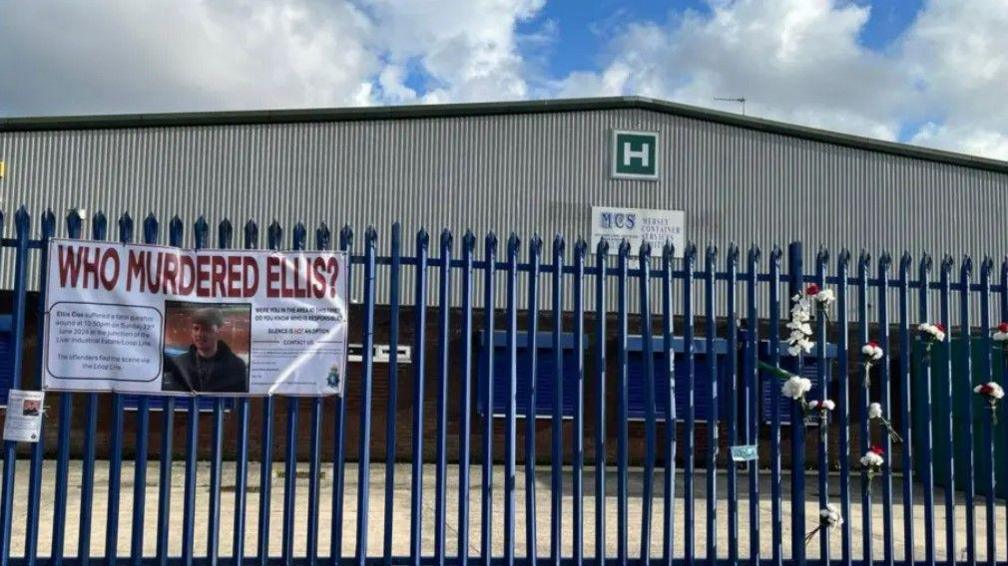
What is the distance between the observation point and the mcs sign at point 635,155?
17.5 metres

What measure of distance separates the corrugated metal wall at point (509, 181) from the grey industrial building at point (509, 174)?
24mm

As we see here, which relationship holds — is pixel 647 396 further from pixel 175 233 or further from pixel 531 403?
pixel 175 233

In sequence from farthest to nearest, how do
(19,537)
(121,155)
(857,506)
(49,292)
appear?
(121,155)
(857,506)
(19,537)
(49,292)

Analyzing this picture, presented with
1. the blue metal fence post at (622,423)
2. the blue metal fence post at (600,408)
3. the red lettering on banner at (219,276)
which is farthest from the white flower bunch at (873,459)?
the red lettering on banner at (219,276)

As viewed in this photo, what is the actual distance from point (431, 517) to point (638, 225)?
7621 mm

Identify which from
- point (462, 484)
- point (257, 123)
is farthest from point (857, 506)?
point (257, 123)

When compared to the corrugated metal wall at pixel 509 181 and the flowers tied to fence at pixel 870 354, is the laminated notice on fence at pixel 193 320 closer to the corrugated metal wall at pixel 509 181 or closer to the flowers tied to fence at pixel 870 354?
the flowers tied to fence at pixel 870 354

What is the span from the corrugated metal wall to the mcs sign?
5.4 inches

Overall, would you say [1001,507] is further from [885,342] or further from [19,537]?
[19,537]

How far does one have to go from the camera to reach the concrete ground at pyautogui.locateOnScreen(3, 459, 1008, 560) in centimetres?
920

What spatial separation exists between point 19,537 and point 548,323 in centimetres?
916

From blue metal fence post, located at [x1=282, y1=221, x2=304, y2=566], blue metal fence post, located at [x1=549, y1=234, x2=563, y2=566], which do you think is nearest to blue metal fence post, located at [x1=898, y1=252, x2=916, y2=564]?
blue metal fence post, located at [x1=549, y1=234, x2=563, y2=566]

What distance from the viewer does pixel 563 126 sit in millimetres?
17359

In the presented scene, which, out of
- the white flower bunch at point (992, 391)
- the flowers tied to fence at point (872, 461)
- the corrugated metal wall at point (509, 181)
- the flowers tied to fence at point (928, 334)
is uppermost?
the corrugated metal wall at point (509, 181)
